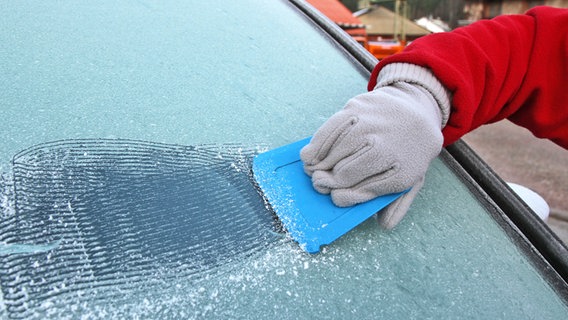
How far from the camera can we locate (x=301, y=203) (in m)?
0.67

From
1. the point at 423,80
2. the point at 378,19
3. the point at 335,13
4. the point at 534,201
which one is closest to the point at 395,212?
the point at 423,80

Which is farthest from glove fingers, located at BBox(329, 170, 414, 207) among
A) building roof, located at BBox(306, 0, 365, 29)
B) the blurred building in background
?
building roof, located at BBox(306, 0, 365, 29)

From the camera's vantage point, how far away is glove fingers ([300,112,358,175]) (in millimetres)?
687

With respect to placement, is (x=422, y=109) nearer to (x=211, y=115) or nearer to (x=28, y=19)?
(x=211, y=115)

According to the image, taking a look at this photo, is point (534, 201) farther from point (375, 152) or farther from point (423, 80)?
point (375, 152)

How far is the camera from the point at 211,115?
28.7 inches

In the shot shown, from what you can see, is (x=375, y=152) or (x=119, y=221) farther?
(x=375, y=152)

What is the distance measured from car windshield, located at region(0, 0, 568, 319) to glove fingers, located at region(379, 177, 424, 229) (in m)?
0.02

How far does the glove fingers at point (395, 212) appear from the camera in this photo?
0.65m

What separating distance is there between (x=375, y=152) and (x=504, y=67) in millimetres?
448

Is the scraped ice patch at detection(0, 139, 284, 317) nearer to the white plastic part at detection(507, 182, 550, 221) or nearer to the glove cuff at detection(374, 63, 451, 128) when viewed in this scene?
the glove cuff at detection(374, 63, 451, 128)

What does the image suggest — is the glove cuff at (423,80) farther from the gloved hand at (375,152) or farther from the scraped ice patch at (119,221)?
the scraped ice patch at (119,221)

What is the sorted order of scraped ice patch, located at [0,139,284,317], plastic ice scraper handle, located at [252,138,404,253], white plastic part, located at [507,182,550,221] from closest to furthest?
scraped ice patch, located at [0,139,284,317], plastic ice scraper handle, located at [252,138,404,253], white plastic part, located at [507,182,550,221]

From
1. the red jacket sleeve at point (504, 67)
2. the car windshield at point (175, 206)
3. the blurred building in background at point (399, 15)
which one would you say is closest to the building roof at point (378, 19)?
the blurred building in background at point (399, 15)
